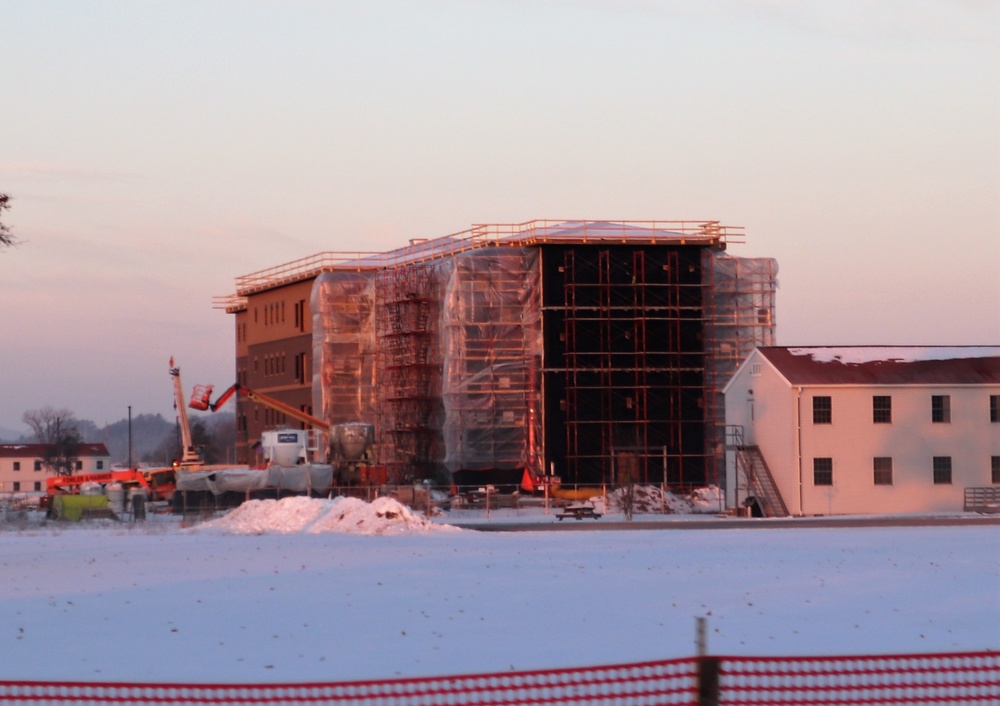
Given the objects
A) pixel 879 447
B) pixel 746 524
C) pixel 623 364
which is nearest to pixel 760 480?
pixel 879 447

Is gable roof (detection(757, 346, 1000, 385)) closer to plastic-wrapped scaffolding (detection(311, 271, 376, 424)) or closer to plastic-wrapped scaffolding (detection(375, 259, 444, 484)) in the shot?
plastic-wrapped scaffolding (detection(375, 259, 444, 484))

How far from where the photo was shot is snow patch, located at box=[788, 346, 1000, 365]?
65.5m

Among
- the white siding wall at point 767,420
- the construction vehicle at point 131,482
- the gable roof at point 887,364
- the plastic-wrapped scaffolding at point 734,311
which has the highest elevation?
the plastic-wrapped scaffolding at point 734,311

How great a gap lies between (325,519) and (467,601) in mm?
24884

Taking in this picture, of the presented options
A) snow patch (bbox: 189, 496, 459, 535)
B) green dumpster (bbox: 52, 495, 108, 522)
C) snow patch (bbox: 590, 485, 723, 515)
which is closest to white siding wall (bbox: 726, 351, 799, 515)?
snow patch (bbox: 590, 485, 723, 515)

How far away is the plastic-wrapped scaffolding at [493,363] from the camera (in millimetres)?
81438

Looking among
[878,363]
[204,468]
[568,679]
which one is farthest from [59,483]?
[568,679]

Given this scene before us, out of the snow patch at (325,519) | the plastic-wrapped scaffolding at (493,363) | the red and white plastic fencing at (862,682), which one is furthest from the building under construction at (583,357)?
the red and white plastic fencing at (862,682)

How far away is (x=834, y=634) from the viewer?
21.5 meters

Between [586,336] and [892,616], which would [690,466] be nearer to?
[586,336]

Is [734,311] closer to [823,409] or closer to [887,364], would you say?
[887,364]

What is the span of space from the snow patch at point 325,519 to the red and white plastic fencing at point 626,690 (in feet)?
105

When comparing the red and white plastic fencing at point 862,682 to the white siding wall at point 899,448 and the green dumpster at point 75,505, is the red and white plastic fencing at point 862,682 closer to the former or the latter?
the white siding wall at point 899,448

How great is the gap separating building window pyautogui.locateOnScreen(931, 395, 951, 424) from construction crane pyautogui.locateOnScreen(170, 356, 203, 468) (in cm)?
3669
